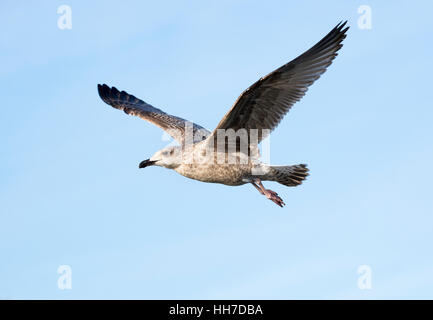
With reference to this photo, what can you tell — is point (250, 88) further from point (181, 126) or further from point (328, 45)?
point (181, 126)

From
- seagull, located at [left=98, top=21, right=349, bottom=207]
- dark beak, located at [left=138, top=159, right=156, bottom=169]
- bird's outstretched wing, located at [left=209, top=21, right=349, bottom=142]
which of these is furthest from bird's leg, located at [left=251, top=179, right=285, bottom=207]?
dark beak, located at [left=138, top=159, right=156, bottom=169]

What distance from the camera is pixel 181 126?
677 inches

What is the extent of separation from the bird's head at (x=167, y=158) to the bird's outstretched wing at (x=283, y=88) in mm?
1272

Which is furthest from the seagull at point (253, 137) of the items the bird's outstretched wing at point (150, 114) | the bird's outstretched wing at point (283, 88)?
the bird's outstretched wing at point (150, 114)

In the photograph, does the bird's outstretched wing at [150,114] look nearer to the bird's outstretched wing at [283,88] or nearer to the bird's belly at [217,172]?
A: the bird's belly at [217,172]

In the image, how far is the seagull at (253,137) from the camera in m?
13.7

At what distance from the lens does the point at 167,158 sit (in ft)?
49.2

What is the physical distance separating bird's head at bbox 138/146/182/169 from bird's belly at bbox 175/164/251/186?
0.19 m

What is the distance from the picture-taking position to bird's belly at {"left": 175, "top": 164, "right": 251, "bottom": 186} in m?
14.5

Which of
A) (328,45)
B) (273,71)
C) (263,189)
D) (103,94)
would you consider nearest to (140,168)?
(263,189)

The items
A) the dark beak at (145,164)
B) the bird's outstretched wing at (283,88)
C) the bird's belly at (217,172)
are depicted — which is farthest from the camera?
the dark beak at (145,164)

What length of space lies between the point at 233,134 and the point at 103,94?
7977mm

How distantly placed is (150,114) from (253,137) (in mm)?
4995

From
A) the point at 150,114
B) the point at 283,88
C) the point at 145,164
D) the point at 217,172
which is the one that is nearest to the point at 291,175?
the point at 217,172
